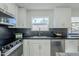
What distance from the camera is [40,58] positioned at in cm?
65

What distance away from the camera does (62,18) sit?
3676 mm

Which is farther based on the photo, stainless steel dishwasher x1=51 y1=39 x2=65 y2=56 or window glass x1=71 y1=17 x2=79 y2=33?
window glass x1=71 y1=17 x2=79 y2=33

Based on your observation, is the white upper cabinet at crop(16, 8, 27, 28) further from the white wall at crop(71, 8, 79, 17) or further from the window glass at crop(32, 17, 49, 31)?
the white wall at crop(71, 8, 79, 17)

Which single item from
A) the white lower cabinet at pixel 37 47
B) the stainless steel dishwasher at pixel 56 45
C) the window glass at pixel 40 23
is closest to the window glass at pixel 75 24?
the stainless steel dishwasher at pixel 56 45

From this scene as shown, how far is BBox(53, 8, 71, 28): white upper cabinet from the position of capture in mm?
3617

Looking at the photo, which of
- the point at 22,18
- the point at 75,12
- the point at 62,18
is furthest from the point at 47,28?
the point at 75,12

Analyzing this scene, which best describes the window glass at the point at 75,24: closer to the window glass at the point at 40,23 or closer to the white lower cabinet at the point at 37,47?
the window glass at the point at 40,23

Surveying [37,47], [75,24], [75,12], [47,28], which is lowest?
[37,47]

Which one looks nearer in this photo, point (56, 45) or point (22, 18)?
point (56, 45)

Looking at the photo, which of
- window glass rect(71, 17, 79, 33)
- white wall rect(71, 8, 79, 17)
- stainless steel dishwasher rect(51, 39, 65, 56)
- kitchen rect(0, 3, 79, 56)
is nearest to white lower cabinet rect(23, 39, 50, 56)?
kitchen rect(0, 3, 79, 56)

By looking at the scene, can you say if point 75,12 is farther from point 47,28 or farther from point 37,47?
point 37,47

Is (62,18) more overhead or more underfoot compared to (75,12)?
more underfoot

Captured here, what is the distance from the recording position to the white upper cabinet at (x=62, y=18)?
3617 mm

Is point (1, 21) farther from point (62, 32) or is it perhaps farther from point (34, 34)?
point (62, 32)
